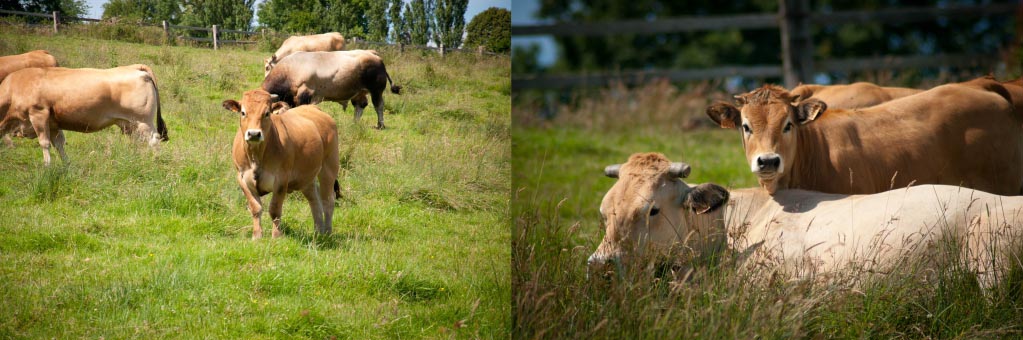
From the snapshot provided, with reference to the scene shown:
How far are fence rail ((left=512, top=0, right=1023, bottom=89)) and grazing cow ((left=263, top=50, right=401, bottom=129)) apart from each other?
7.87 meters

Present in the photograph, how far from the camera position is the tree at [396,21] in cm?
419

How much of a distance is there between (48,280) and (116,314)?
296mm

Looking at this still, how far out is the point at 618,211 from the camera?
14.3ft

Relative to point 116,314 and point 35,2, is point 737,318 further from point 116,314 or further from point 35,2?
point 35,2

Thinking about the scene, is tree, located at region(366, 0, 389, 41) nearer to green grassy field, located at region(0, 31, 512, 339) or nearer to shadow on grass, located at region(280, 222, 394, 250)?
green grassy field, located at region(0, 31, 512, 339)

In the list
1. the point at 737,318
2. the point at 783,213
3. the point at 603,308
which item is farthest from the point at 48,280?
the point at 783,213

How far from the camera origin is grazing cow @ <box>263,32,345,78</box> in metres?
4.07

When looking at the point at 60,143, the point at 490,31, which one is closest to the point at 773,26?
the point at 490,31

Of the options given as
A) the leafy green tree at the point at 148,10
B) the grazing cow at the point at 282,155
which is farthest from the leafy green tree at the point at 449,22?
the leafy green tree at the point at 148,10

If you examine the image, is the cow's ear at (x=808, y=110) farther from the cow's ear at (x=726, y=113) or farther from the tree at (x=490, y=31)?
the tree at (x=490, y=31)

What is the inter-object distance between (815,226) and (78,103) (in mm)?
3247

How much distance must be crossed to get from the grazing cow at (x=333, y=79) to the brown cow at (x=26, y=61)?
830 mm

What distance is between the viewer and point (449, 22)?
165 inches

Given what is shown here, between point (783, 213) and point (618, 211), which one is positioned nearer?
point (618, 211)
